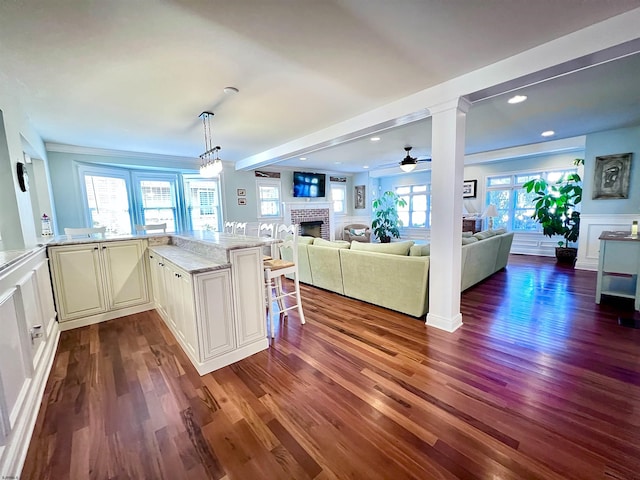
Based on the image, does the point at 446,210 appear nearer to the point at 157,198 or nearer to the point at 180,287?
the point at 180,287

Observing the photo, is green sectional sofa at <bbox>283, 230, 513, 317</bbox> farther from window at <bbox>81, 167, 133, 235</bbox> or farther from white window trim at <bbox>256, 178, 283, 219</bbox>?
window at <bbox>81, 167, 133, 235</bbox>

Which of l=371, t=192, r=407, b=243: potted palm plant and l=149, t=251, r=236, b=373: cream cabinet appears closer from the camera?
l=149, t=251, r=236, b=373: cream cabinet

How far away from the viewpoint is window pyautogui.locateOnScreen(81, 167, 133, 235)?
474cm

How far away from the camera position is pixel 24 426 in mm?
1495

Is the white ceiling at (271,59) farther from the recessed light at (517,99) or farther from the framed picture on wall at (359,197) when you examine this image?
the framed picture on wall at (359,197)

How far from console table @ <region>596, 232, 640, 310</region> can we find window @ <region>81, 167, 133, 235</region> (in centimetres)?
738

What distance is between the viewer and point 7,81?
2.22 meters

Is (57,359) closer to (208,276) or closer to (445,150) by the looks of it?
(208,276)

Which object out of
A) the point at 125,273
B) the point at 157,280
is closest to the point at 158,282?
the point at 157,280

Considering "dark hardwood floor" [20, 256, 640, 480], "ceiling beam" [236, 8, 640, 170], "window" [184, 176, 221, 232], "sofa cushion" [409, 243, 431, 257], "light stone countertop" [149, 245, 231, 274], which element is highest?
"ceiling beam" [236, 8, 640, 170]

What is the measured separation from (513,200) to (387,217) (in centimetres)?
336

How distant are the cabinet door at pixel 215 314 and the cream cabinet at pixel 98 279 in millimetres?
1883

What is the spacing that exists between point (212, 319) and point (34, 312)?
4.47 ft

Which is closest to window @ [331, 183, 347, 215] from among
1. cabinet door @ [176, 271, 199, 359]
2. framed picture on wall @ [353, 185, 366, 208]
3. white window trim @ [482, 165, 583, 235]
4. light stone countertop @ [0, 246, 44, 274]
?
framed picture on wall @ [353, 185, 366, 208]
